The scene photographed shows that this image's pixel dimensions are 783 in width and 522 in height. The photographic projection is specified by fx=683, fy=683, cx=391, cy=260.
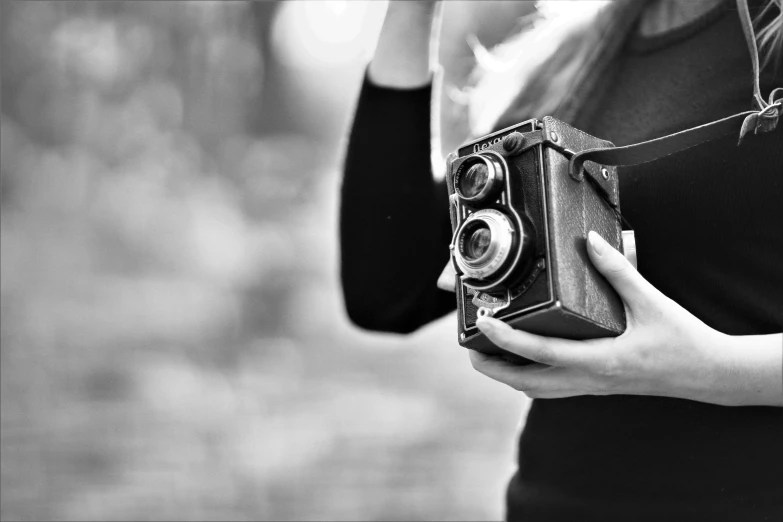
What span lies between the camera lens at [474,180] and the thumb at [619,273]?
3.2 inches

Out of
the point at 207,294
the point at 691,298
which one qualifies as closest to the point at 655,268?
the point at 691,298

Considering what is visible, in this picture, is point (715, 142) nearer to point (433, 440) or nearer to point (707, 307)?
point (707, 307)

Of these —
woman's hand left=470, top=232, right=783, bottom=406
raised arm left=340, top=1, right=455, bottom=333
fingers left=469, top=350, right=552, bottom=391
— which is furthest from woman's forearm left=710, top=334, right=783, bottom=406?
raised arm left=340, top=1, right=455, bottom=333

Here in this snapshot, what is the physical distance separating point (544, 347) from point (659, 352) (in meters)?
0.07

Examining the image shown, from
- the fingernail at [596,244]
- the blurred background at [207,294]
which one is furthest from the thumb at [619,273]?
the blurred background at [207,294]

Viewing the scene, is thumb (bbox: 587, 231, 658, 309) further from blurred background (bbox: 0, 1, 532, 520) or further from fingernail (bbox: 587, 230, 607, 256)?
blurred background (bbox: 0, 1, 532, 520)

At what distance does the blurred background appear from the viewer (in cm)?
84

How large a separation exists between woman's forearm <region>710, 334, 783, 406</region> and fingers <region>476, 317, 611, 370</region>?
0.07m

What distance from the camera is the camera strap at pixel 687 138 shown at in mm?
451

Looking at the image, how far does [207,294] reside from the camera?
873 mm

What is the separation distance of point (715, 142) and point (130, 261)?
0.69m

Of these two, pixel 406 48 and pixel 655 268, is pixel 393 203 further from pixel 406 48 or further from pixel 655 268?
pixel 655 268

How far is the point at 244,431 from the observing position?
842mm

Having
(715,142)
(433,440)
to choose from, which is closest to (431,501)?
(433,440)
